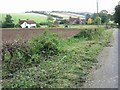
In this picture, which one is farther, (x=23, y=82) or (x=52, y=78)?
(x=52, y=78)

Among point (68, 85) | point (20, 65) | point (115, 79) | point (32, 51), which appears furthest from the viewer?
point (32, 51)

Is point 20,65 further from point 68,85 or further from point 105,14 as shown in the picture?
point 105,14

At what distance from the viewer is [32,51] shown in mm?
12383

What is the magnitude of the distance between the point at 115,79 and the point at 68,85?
178 cm

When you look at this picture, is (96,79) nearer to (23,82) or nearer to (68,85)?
(68,85)

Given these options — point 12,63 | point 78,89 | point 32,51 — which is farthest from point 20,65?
point 78,89

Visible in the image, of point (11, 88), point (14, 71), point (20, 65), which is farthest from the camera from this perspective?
point (20, 65)

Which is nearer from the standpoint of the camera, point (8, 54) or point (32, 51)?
point (8, 54)

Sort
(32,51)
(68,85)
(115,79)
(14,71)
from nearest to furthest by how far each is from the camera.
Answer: (68,85), (115,79), (14,71), (32,51)

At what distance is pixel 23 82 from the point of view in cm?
764

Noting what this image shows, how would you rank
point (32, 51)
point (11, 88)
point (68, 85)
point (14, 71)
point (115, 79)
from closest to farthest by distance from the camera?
point (11, 88) < point (68, 85) < point (115, 79) < point (14, 71) < point (32, 51)

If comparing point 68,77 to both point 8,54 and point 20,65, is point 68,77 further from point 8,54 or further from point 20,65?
Result: point 8,54

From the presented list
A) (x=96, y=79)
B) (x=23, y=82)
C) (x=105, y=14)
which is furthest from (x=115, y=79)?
(x=105, y=14)

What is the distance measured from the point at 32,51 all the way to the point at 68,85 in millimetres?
4926
